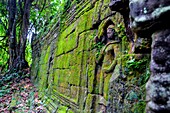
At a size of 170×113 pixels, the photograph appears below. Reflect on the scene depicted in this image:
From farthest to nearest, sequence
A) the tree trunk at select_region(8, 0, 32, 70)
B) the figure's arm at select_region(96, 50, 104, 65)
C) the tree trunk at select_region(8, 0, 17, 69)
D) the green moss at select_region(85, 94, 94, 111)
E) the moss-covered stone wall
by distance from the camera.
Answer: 1. the tree trunk at select_region(8, 0, 17, 69)
2. the tree trunk at select_region(8, 0, 32, 70)
3. the green moss at select_region(85, 94, 94, 111)
4. the figure's arm at select_region(96, 50, 104, 65)
5. the moss-covered stone wall

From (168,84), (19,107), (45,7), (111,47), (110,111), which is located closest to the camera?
(168,84)

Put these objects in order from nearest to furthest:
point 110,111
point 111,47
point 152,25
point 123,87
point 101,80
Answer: point 152,25
point 123,87
point 110,111
point 111,47
point 101,80

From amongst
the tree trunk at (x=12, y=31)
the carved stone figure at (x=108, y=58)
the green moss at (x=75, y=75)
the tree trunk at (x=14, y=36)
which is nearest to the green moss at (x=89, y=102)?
the carved stone figure at (x=108, y=58)

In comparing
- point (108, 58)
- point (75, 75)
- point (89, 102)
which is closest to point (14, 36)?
point (75, 75)

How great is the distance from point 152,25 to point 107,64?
1551mm

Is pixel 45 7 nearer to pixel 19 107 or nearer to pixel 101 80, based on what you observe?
pixel 19 107

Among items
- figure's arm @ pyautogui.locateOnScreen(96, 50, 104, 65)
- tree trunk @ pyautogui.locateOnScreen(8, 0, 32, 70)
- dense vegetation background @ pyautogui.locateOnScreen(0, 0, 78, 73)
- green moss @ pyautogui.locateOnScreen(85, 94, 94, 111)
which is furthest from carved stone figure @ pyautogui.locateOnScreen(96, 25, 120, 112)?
tree trunk @ pyautogui.locateOnScreen(8, 0, 32, 70)

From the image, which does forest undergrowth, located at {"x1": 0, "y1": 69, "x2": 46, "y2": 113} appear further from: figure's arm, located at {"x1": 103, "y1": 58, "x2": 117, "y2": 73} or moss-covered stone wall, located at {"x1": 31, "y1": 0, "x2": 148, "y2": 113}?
figure's arm, located at {"x1": 103, "y1": 58, "x2": 117, "y2": 73}

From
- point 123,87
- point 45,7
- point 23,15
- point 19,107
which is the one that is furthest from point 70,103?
point 45,7

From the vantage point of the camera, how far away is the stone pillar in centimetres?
118

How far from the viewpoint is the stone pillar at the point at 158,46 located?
1.18m

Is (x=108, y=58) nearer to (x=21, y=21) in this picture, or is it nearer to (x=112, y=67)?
(x=112, y=67)

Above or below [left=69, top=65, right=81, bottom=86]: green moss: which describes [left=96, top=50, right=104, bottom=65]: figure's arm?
above

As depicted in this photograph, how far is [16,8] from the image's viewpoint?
12.2 m
